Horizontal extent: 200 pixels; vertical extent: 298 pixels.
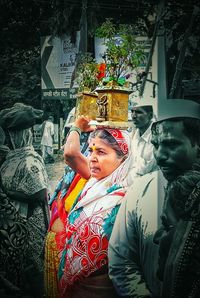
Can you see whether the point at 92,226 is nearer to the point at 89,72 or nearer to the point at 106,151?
the point at 106,151

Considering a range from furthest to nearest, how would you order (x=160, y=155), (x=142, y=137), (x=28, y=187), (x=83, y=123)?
(x=28, y=187)
(x=83, y=123)
(x=142, y=137)
(x=160, y=155)

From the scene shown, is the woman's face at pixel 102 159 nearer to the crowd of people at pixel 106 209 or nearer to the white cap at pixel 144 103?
the crowd of people at pixel 106 209

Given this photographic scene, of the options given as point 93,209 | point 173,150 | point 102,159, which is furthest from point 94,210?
point 173,150

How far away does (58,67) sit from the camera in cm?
521

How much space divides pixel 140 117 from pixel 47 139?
991 mm

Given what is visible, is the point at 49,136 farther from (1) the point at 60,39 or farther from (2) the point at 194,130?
(2) the point at 194,130

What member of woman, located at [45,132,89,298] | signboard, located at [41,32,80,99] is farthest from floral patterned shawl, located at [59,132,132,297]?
signboard, located at [41,32,80,99]

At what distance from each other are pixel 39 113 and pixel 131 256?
165cm

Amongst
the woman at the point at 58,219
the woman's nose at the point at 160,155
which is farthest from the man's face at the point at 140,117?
the woman at the point at 58,219

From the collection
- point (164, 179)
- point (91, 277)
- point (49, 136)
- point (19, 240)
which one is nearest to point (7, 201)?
point (19, 240)

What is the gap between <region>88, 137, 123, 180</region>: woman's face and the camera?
4973 millimetres

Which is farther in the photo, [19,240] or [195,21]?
[19,240]

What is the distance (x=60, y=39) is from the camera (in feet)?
16.9

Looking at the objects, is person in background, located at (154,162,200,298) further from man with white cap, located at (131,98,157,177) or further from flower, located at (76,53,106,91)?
flower, located at (76,53,106,91)
